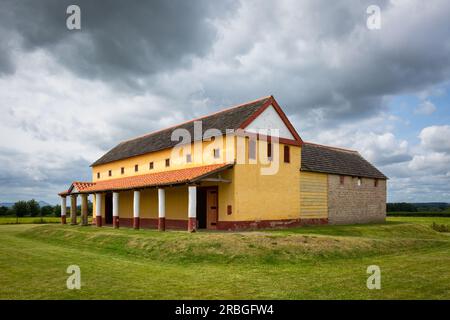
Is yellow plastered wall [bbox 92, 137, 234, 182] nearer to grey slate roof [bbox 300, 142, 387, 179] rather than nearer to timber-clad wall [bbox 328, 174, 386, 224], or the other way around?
grey slate roof [bbox 300, 142, 387, 179]

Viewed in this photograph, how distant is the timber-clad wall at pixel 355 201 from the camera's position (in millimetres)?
28938

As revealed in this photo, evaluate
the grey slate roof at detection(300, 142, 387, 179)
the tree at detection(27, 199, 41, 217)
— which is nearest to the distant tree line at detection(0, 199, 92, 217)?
the tree at detection(27, 199, 41, 217)

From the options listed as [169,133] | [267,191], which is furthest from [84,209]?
[267,191]

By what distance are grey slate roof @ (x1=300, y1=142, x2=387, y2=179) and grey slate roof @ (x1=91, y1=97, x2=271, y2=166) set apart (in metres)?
5.78

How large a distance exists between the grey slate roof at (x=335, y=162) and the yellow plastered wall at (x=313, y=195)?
52cm

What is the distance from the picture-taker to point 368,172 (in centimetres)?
3350

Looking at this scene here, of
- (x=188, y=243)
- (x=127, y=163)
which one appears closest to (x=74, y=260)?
(x=188, y=243)

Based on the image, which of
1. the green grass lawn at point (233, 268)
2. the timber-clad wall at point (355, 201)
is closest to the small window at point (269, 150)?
the green grass lawn at point (233, 268)

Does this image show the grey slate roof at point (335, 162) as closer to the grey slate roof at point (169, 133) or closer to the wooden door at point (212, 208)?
the grey slate roof at point (169, 133)

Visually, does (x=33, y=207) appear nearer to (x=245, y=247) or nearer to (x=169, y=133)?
(x=169, y=133)

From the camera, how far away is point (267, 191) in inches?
903

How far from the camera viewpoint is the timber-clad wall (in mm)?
28938

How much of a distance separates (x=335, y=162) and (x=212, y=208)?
12838 millimetres
